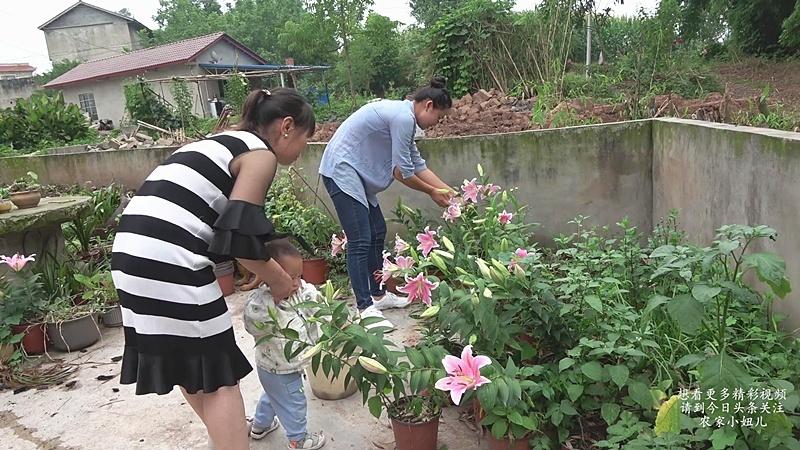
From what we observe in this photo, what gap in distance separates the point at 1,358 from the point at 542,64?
666cm

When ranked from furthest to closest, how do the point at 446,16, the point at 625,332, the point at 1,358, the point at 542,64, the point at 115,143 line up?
the point at 446,16 < the point at 115,143 < the point at 542,64 < the point at 1,358 < the point at 625,332

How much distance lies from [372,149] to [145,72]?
18969 millimetres

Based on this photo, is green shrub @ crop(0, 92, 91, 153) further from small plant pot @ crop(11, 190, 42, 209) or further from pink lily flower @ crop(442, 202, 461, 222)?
pink lily flower @ crop(442, 202, 461, 222)

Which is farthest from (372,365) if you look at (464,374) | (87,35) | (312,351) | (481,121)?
(87,35)

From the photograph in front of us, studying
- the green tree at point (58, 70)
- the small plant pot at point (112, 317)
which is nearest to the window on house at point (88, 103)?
the green tree at point (58, 70)

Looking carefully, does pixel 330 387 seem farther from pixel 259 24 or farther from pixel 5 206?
pixel 259 24

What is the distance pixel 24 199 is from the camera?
3.79 m

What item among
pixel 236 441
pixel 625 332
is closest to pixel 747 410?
pixel 625 332

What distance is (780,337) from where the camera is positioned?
216 centimetres

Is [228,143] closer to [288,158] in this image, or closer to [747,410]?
[288,158]

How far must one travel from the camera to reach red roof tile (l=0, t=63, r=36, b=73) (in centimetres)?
3688

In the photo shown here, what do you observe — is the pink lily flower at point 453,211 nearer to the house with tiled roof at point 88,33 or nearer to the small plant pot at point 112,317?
the small plant pot at point 112,317

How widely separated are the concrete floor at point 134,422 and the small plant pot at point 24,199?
1371mm

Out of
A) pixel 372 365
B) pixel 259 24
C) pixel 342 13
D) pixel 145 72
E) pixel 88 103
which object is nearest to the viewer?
pixel 372 365
